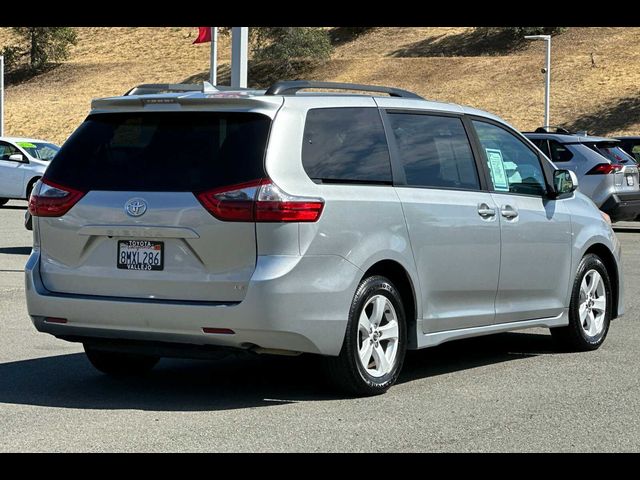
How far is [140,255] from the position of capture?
24.8 feet

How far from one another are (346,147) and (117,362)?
2155 millimetres

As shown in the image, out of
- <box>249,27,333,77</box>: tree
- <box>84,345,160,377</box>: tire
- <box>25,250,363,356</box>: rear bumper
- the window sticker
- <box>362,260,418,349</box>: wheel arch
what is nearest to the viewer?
<box>25,250,363,356</box>: rear bumper

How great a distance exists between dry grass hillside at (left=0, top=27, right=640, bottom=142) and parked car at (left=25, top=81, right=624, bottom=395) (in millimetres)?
47760

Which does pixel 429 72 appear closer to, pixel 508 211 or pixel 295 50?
pixel 295 50

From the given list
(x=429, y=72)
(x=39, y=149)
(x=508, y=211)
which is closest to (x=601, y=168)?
(x=508, y=211)

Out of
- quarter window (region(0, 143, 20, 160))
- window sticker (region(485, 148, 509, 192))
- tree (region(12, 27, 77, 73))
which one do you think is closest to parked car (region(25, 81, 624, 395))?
window sticker (region(485, 148, 509, 192))

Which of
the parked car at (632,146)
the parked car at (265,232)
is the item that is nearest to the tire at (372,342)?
the parked car at (265,232)

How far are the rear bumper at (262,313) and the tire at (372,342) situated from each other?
0.12 metres

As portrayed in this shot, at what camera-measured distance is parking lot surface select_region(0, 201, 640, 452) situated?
6.55m

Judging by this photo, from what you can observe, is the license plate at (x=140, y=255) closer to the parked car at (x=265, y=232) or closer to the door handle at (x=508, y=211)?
the parked car at (x=265, y=232)

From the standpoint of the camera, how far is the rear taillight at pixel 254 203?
730 centimetres

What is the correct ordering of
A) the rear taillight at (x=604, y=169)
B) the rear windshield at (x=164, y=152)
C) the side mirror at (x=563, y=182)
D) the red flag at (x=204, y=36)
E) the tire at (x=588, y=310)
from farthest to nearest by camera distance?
the red flag at (x=204, y=36)
the rear taillight at (x=604, y=169)
the tire at (x=588, y=310)
the side mirror at (x=563, y=182)
the rear windshield at (x=164, y=152)

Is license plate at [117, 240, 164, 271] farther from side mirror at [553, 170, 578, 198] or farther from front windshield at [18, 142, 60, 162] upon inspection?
front windshield at [18, 142, 60, 162]
